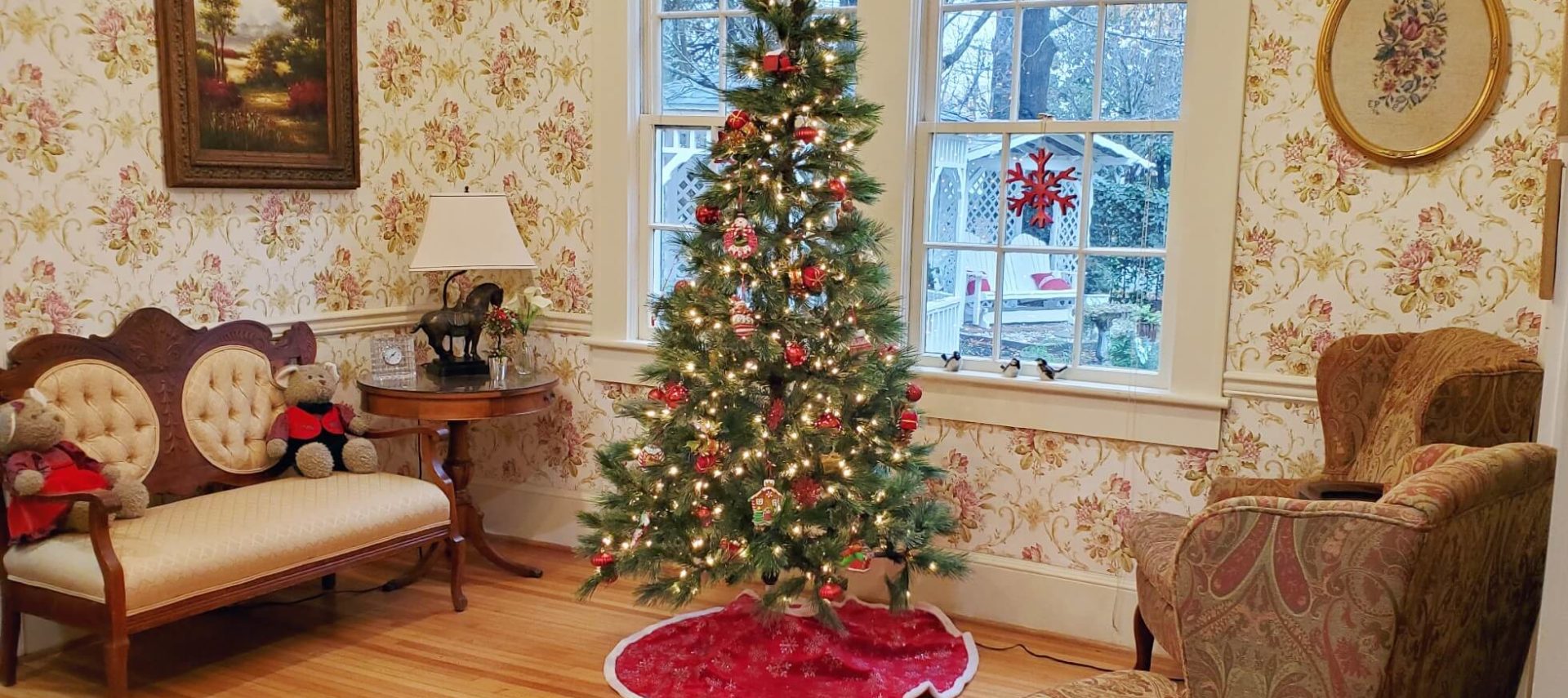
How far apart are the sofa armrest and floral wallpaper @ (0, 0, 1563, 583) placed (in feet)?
5.99

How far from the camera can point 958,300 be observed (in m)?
4.00

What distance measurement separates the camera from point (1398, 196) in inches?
130

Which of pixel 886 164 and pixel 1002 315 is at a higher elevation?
pixel 886 164

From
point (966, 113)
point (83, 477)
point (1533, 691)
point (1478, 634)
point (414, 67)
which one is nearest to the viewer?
point (1533, 691)

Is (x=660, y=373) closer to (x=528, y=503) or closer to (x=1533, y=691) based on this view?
(x=528, y=503)

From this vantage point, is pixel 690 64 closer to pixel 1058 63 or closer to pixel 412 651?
pixel 1058 63

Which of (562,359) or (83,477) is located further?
(562,359)

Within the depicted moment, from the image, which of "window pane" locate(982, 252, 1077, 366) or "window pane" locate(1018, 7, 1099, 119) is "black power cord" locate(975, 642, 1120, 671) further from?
"window pane" locate(1018, 7, 1099, 119)

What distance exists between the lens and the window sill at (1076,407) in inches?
142

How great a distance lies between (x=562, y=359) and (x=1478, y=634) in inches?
133

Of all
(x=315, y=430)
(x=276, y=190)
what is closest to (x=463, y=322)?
(x=315, y=430)

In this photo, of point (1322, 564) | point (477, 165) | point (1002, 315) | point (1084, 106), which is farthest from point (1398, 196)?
point (477, 165)

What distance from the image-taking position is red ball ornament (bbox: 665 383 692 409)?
11.4 ft

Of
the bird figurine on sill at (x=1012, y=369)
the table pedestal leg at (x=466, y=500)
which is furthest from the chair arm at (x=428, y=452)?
the bird figurine on sill at (x=1012, y=369)
